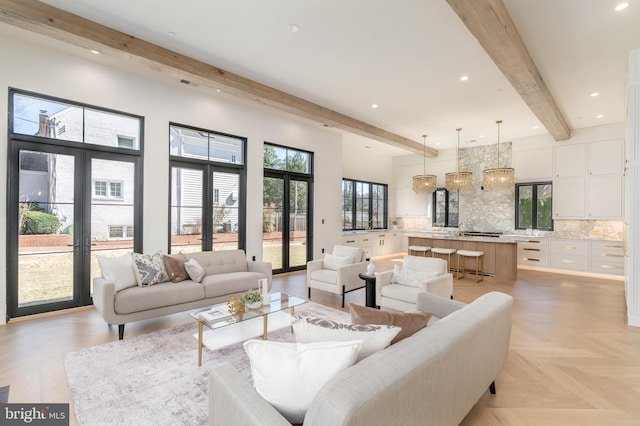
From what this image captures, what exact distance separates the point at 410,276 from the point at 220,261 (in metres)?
2.89

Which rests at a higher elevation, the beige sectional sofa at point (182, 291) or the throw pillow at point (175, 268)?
the throw pillow at point (175, 268)

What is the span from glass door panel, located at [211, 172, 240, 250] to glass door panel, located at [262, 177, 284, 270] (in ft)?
2.15

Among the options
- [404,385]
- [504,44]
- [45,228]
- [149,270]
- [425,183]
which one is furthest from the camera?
[425,183]

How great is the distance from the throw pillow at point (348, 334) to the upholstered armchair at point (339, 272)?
3058 millimetres

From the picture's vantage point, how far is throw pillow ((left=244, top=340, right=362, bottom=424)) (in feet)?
4.05

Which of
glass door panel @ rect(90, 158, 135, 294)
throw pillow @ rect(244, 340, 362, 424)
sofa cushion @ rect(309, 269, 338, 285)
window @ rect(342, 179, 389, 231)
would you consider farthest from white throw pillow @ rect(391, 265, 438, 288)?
window @ rect(342, 179, 389, 231)

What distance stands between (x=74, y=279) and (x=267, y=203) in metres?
3.51

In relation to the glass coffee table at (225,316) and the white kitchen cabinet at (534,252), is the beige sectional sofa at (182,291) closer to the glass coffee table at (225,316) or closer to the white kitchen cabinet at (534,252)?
the glass coffee table at (225,316)

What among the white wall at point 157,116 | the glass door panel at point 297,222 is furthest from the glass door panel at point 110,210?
the glass door panel at point 297,222

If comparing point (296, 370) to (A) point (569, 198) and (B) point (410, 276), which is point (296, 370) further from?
(A) point (569, 198)

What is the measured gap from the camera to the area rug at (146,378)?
2.09m

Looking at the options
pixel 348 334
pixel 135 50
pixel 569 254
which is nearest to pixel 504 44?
pixel 348 334

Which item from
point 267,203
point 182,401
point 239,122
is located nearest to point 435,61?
point 239,122

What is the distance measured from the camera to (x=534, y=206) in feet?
26.6
